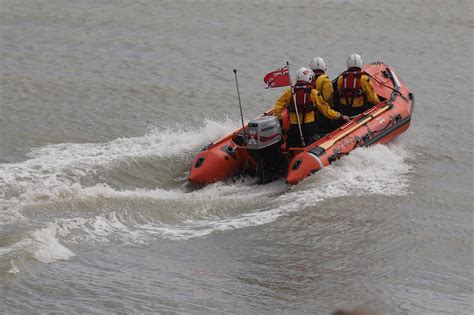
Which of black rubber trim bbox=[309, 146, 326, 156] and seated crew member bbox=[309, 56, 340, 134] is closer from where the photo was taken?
black rubber trim bbox=[309, 146, 326, 156]

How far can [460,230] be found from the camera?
347 inches

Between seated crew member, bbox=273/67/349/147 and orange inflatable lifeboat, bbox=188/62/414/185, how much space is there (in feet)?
0.56

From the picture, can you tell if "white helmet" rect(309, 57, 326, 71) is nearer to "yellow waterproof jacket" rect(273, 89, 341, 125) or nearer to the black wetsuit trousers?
"yellow waterproof jacket" rect(273, 89, 341, 125)

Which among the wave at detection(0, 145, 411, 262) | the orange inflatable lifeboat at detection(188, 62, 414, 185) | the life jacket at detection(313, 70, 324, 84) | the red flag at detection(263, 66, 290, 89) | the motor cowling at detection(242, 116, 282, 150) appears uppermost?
the red flag at detection(263, 66, 290, 89)

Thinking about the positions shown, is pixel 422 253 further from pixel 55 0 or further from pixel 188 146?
pixel 55 0

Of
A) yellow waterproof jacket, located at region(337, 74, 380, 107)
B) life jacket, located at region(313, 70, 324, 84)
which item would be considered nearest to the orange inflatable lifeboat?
yellow waterproof jacket, located at region(337, 74, 380, 107)

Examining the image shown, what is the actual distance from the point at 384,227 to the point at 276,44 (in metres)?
8.15

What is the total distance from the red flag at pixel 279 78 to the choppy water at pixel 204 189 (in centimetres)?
116

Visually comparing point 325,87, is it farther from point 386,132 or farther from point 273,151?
point 273,151

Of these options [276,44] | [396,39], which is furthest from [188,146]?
[396,39]

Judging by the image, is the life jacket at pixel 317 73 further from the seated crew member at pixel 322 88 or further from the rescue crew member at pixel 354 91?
the rescue crew member at pixel 354 91

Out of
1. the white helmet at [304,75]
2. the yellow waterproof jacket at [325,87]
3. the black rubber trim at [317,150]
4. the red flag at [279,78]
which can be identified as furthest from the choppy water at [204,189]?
the red flag at [279,78]

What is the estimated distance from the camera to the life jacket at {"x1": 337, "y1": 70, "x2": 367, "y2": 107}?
1076 cm

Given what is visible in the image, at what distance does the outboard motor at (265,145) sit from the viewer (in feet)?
31.4
